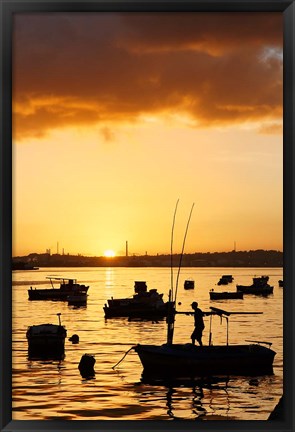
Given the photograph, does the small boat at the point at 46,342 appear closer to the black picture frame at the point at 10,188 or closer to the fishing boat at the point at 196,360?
the fishing boat at the point at 196,360

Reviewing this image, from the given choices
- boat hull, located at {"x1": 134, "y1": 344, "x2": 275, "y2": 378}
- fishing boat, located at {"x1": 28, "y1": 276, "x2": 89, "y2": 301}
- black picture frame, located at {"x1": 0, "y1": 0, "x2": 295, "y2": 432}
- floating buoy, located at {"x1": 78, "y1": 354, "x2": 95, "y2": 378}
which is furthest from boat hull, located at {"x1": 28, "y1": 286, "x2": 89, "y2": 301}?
black picture frame, located at {"x1": 0, "y1": 0, "x2": 295, "y2": 432}

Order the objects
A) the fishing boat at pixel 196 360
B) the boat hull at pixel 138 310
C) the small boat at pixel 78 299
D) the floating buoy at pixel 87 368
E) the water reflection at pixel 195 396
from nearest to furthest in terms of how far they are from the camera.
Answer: the water reflection at pixel 195 396, the fishing boat at pixel 196 360, the floating buoy at pixel 87 368, the boat hull at pixel 138 310, the small boat at pixel 78 299

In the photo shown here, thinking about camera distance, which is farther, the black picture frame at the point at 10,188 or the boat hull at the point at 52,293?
the boat hull at the point at 52,293

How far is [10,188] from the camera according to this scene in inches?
132

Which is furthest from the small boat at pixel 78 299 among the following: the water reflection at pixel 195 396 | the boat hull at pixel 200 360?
the boat hull at pixel 200 360

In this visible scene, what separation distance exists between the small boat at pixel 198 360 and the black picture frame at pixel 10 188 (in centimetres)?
1094

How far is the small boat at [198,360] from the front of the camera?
14555 mm

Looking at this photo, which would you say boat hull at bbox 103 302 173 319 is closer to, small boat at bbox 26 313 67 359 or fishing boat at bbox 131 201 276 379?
small boat at bbox 26 313 67 359

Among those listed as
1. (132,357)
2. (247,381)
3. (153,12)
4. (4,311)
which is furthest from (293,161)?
(132,357)

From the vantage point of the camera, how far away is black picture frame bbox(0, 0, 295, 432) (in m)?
3.29

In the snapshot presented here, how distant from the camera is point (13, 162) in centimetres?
338

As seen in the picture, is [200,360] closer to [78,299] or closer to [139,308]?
[139,308]

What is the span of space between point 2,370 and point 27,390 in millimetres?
11478

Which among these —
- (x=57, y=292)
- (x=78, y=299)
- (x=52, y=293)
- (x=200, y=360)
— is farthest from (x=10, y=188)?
(x=52, y=293)
